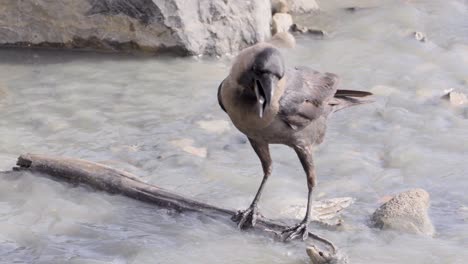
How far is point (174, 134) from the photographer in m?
5.36

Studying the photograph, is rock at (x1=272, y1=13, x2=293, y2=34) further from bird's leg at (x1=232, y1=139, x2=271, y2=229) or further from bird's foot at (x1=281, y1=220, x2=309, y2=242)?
bird's foot at (x1=281, y1=220, x2=309, y2=242)

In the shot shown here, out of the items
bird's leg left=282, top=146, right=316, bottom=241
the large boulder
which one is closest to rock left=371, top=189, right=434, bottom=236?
bird's leg left=282, top=146, right=316, bottom=241

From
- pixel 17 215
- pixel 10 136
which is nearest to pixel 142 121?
pixel 10 136

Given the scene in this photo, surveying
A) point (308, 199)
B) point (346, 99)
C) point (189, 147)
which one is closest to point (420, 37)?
point (346, 99)

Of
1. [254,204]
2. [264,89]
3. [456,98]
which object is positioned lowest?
[456,98]

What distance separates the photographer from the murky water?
3.98 m

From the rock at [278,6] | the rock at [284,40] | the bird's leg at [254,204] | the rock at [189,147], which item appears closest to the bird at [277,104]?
the bird's leg at [254,204]

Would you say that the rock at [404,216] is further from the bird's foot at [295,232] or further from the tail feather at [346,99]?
the tail feather at [346,99]

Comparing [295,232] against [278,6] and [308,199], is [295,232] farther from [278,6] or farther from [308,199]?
[278,6]

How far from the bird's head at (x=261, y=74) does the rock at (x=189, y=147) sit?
4.83 feet

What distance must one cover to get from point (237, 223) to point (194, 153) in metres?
0.98

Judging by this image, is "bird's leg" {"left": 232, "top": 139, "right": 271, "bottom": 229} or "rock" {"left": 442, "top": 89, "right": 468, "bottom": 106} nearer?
"bird's leg" {"left": 232, "top": 139, "right": 271, "bottom": 229}

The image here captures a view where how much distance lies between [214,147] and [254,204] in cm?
96

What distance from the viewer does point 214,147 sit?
5.20 metres
